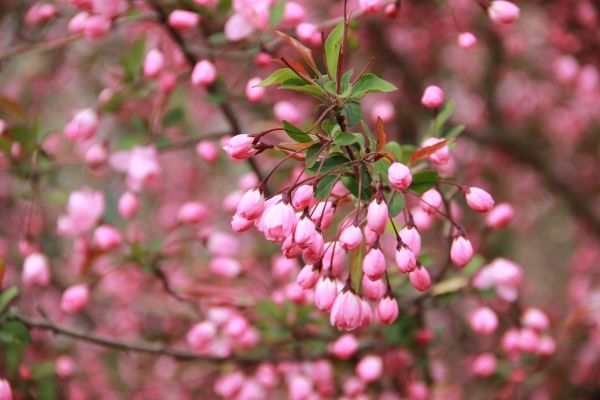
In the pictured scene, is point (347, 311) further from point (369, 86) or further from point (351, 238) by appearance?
point (369, 86)

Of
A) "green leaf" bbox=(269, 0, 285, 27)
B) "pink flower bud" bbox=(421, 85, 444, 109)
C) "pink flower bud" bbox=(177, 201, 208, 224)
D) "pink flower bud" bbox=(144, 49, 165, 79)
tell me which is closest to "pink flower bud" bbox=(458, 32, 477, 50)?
"pink flower bud" bbox=(421, 85, 444, 109)

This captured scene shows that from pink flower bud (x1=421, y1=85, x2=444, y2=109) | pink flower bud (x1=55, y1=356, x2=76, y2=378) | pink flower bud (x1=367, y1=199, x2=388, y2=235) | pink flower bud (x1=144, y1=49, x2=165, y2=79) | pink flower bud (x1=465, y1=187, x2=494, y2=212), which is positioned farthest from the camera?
pink flower bud (x1=55, y1=356, x2=76, y2=378)

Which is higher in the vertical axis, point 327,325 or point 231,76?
point 327,325

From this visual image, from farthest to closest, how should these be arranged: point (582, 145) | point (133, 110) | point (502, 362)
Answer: point (582, 145) → point (133, 110) → point (502, 362)

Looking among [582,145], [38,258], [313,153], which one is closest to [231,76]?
[38,258]

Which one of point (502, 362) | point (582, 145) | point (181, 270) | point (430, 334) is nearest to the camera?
point (430, 334)

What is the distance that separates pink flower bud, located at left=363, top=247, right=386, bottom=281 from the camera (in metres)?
0.75

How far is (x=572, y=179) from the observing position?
2.39 meters

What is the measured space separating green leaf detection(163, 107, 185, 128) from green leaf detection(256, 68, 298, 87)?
1.99 ft

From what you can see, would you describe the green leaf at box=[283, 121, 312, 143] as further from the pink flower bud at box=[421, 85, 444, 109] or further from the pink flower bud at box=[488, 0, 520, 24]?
the pink flower bud at box=[488, 0, 520, 24]

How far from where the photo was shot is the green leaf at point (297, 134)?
754 millimetres

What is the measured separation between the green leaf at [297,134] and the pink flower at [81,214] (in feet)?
2.39

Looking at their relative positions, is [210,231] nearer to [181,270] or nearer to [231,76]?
[181,270]

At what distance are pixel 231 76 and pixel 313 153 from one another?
1.68 meters
